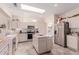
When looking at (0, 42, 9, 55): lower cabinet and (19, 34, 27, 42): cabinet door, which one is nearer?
(0, 42, 9, 55): lower cabinet

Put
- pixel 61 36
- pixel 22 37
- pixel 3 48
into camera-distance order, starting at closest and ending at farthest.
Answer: pixel 3 48 → pixel 22 37 → pixel 61 36

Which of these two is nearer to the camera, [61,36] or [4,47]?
[4,47]

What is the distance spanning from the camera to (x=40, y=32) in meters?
2.02

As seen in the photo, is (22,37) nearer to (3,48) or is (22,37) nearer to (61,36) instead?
(3,48)

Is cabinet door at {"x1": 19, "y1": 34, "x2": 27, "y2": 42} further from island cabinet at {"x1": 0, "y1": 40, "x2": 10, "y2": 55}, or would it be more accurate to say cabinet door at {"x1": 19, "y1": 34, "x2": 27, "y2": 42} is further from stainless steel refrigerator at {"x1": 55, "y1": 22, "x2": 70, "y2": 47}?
stainless steel refrigerator at {"x1": 55, "y1": 22, "x2": 70, "y2": 47}

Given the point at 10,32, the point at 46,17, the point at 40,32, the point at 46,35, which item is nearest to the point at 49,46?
the point at 46,35

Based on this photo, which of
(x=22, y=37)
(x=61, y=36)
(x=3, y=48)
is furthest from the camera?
(x=61, y=36)

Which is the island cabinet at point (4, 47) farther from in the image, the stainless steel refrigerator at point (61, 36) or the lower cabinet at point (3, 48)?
the stainless steel refrigerator at point (61, 36)

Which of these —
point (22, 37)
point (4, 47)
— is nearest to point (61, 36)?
point (22, 37)

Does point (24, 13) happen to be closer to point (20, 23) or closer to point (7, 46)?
point (20, 23)

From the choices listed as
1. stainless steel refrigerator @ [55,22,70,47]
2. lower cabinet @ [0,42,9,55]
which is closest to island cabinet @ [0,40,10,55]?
lower cabinet @ [0,42,9,55]

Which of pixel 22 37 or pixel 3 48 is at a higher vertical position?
pixel 22 37

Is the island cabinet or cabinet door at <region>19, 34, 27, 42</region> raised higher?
cabinet door at <region>19, 34, 27, 42</region>

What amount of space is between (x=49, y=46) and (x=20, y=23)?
0.96 meters
